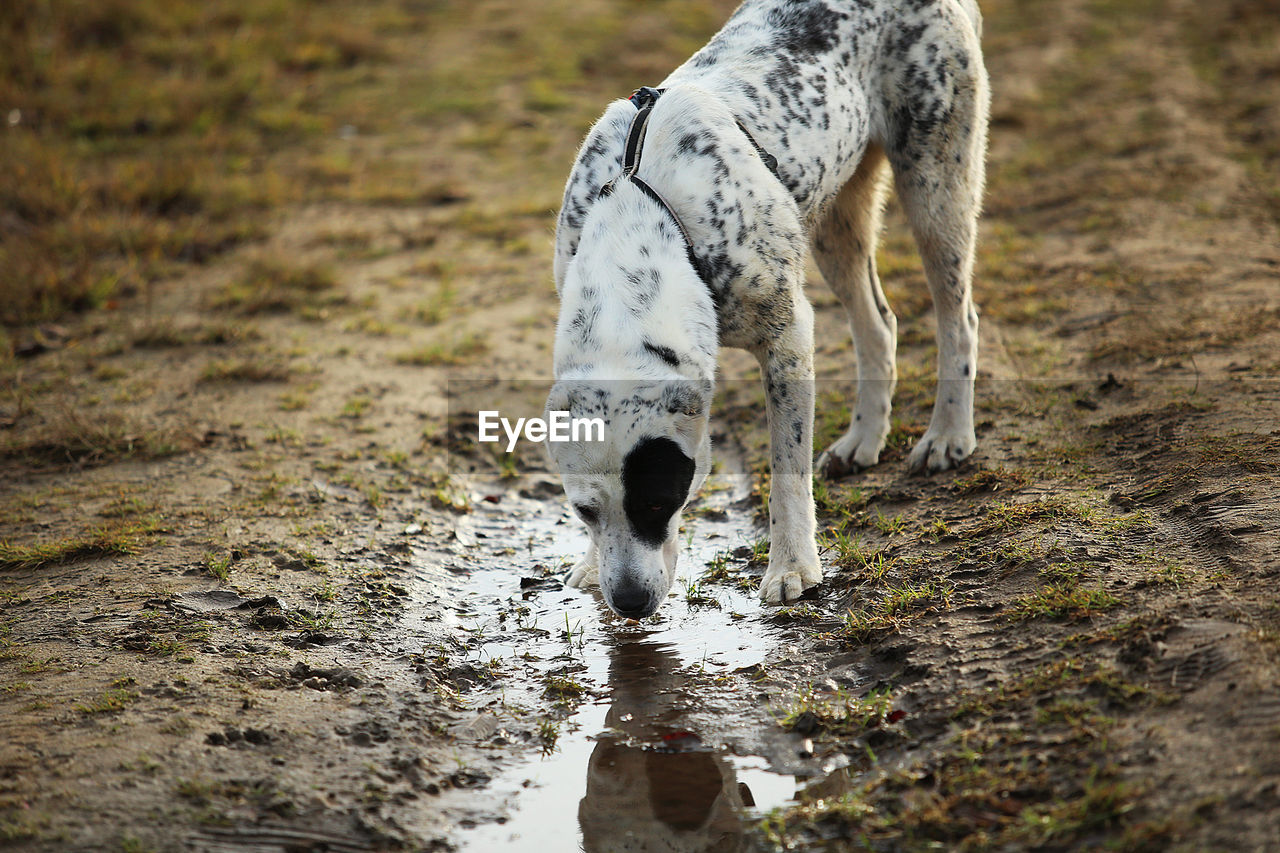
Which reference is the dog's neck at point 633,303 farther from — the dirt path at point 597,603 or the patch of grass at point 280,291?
the patch of grass at point 280,291

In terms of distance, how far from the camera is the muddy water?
9.82 ft

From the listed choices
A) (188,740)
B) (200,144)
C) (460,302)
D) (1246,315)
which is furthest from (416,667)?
(200,144)

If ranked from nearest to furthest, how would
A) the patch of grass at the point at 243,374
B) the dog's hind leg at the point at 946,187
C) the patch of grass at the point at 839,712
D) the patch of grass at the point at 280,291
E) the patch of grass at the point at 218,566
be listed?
1. the patch of grass at the point at 839,712
2. the patch of grass at the point at 218,566
3. the dog's hind leg at the point at 946,187
4. the patch of grass at the point at 243,374
5. the patch of grass at the point at 280,291

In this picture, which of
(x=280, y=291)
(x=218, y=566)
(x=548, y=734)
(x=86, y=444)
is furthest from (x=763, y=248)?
(x=280, y=291)

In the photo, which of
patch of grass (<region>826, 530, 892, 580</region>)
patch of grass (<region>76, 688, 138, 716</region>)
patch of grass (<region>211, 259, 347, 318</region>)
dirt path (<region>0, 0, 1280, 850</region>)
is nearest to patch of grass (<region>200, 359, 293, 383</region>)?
dirt path (<region>0, 0, 1280, 850</region>)

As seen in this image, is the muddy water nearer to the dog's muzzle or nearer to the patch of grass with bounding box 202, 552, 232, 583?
the dog's muzzle

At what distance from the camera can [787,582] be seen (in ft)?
13.5

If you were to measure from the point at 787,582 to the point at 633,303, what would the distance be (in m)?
1.28

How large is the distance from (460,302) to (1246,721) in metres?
5.69

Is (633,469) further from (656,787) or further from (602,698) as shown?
(656,787)

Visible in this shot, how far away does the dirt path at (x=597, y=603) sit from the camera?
2885mm

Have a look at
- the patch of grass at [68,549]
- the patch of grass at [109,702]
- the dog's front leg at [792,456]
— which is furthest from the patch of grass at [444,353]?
the patch of grass at [109,702]

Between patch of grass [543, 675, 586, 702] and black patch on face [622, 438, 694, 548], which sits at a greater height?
black patch on face [622, 438, 694, 548]

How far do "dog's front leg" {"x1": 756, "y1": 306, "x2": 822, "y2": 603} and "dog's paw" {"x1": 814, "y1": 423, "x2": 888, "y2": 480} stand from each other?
0.93 m
